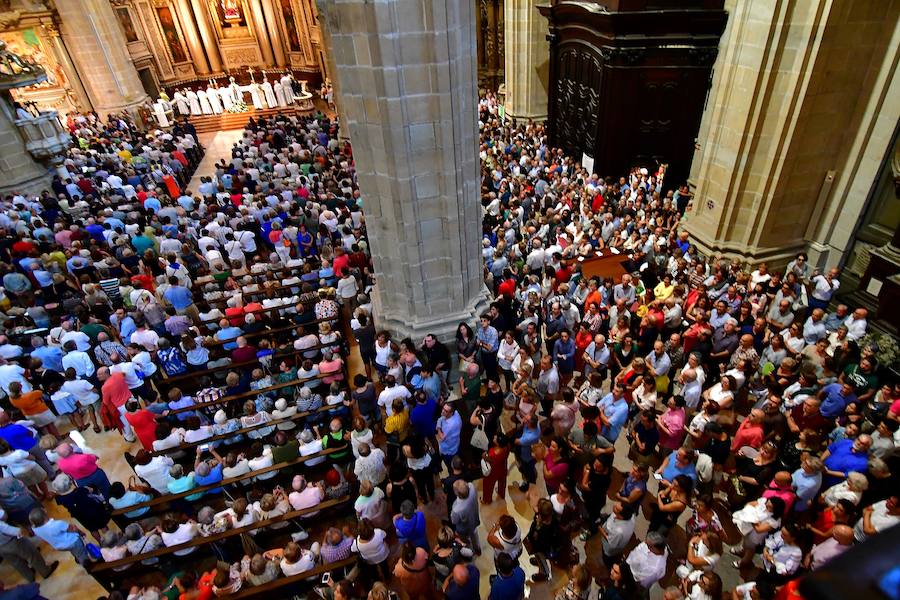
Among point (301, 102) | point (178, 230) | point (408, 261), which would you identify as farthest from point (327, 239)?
point (301, 102)

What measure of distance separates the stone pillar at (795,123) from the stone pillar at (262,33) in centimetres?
2593

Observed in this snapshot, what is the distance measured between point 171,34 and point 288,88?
23.2 ft

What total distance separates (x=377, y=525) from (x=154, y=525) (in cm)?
274

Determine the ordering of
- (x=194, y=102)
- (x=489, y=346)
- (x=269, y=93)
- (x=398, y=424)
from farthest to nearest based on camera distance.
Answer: (x=269, y=93) → (x=194, y=102) → (x=489, y=346) → (x=398, y=424)

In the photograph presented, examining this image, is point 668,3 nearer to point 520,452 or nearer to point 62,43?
point 520,452

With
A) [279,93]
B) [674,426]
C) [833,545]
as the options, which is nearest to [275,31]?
[279,93]

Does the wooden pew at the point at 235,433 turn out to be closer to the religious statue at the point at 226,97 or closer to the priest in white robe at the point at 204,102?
the priest in white robe at the point at 204,102

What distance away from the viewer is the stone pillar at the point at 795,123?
348 inches

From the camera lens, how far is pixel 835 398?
20.7 feet

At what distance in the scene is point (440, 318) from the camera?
8.56 metres

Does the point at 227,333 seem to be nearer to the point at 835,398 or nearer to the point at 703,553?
the point at 703,553

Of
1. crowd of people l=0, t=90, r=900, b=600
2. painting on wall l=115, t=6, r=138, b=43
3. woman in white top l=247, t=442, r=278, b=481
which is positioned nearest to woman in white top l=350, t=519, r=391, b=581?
crowd of people l=0, t=90, r=900, b=600

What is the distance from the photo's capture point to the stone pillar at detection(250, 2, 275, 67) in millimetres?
28109

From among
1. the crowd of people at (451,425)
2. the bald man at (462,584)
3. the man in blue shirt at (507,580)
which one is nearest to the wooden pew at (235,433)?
the crowd of people at (451,425)
